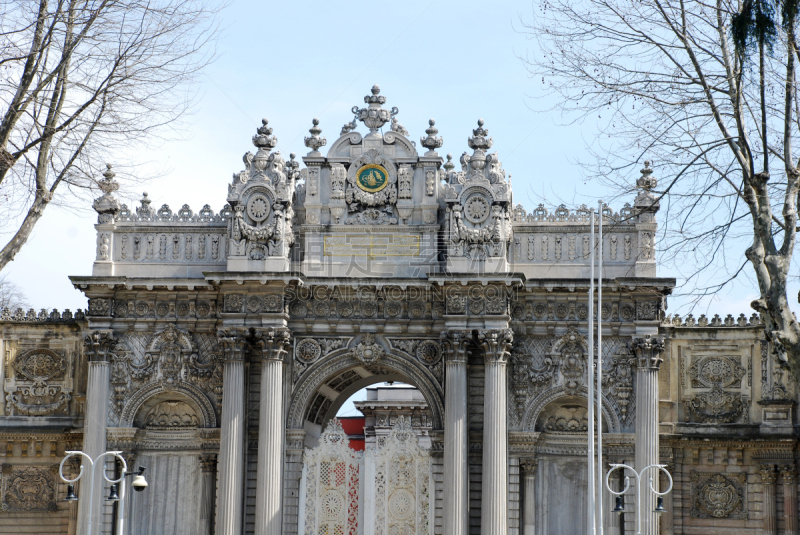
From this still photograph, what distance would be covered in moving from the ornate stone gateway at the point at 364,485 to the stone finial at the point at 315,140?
8227 millimetres

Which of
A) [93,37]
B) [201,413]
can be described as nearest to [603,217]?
[201,413]

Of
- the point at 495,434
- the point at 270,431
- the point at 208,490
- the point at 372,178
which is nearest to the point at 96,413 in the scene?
the point at 208,490

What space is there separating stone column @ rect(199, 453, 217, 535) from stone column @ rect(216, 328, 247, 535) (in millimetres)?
1308

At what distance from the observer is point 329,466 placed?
119 feet

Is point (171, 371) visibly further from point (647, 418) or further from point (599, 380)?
point (647, 418)

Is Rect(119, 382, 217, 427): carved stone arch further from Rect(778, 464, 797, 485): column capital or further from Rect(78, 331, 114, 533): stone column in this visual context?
Rect(778, 464, 797, 485): column capital

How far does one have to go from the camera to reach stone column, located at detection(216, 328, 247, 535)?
3478 centimetres

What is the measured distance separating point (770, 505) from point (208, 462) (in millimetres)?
16170

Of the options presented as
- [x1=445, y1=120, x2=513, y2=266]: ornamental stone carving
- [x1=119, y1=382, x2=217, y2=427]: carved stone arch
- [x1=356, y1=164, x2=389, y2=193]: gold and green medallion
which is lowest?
[x1=119, y1=382, x2=217, y2=427]: carved stone arch

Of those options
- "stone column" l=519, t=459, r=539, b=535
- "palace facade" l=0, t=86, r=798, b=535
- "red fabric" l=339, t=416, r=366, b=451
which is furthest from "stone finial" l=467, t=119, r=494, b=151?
"red fabric" l=339, t=416, r=366, b=451

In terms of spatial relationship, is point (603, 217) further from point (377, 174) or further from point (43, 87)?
point (43, 87)

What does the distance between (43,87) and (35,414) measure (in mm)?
16162

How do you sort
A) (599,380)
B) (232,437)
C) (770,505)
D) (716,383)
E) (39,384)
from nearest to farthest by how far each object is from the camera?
(599,380)
(232,437)
(770,505)
(716,383)
(39,384)

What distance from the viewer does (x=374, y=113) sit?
121ft
